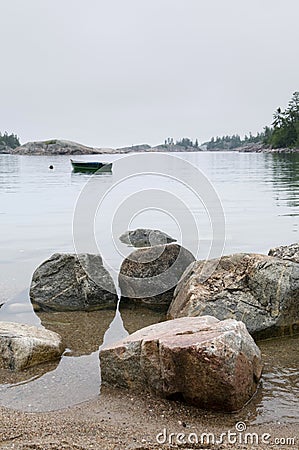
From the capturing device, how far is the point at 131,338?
6.16m

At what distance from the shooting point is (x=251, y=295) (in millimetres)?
7984

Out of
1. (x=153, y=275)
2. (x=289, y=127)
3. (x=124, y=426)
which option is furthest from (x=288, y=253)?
(x=289, y=127)

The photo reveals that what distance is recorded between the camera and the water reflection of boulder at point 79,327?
7.52 metres

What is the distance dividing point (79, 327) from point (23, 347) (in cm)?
185

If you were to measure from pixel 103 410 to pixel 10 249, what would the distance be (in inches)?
383

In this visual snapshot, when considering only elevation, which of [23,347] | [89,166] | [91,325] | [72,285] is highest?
[89,166]

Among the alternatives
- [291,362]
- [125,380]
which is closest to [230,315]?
[291,362]

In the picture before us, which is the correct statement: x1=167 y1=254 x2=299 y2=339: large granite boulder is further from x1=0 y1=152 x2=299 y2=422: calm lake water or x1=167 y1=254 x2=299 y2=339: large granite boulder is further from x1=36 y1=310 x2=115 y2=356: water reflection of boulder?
x1=36 y1=310 x2=115 y2=356: water reflection of boulder

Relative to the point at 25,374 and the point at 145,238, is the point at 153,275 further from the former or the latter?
the point at 145,238

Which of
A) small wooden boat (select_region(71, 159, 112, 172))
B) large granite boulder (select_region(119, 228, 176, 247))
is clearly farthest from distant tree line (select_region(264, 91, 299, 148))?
large granite boulder (select_region(119, 228, 176, 247))

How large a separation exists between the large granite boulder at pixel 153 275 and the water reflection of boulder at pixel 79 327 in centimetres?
65

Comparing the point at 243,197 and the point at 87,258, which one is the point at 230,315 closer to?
the point at 87,258

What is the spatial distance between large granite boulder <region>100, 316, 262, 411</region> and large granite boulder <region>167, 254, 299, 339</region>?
1.71m

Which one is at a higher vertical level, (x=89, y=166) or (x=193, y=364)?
(x=89, y=166)
